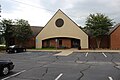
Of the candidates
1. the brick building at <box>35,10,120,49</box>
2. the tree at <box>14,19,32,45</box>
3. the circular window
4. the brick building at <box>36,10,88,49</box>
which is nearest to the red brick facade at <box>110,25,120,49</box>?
the brick building at <box>35,10,120,49</box>

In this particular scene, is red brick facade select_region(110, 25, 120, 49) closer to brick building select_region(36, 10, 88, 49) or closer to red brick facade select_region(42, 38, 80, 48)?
brick building select_region(36, 10, 88, 49)

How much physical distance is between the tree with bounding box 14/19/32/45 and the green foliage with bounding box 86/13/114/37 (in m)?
13.0

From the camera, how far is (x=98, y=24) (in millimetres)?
47000

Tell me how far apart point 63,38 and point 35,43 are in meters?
6.53

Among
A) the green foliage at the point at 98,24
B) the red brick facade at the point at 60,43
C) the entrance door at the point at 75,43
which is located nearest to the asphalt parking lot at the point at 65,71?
the green foliage at the point at 98,24

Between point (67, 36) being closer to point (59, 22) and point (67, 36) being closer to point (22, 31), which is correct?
point (59, 22)

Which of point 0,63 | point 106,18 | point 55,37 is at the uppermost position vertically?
point 106,18

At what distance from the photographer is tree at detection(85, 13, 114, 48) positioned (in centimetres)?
4669

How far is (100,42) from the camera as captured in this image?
50.8 m

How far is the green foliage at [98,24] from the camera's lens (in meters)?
46.6

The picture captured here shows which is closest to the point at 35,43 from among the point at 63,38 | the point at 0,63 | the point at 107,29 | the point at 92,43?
the point at 63,38

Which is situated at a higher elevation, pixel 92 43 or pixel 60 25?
pixel 60 25

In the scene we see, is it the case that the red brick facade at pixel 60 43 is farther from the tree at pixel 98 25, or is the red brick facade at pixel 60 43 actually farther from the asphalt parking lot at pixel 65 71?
the asphalt parking lot at pixel 65 71

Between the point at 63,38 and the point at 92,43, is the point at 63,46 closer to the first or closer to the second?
the point at 63,38
